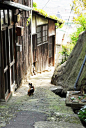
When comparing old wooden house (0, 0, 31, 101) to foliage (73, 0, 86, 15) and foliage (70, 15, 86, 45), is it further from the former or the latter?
foliage (70, 15, 86, 45)

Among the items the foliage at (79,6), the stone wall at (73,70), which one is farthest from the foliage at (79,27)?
the stone wall at (73,70)

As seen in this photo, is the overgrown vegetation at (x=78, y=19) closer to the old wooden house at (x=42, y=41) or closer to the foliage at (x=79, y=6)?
the foliage at (x=79, y=6)

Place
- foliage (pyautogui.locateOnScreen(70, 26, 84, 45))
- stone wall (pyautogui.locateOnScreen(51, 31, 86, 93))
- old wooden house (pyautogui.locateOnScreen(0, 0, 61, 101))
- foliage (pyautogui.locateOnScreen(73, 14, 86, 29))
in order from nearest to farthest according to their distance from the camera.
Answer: old wooden house (pyautogui.locateOnScreen(0, 0, 61, 101)) → stone wall (pyautogui.locateOnScreen(51, 31, 86, 93)) → foliage (pyautogui.locateOnScreen(73, 14, 86, 29)) → foliage (pyautogui.locateOnScreen(70, 26, 84, 45))

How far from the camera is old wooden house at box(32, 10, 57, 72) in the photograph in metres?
15.1

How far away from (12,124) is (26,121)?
1.09ft

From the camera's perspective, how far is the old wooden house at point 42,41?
1514 centimetres

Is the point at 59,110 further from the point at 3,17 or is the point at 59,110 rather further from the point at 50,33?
the point at 50,33

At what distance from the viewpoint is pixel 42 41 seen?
16.8 m

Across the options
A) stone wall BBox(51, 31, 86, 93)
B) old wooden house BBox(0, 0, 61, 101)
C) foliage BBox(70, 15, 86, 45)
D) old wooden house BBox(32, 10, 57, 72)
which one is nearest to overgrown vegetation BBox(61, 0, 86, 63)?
foliage BBox(70, 15, 86, 45)

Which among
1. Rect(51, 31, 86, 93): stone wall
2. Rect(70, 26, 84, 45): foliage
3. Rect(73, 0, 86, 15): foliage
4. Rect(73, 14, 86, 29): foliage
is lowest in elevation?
Rect(51, 31, 86, 93): stone wall

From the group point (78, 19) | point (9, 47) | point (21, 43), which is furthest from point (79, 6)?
point (9, 47)

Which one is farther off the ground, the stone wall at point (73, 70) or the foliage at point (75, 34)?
the foliage at point (75, 34)

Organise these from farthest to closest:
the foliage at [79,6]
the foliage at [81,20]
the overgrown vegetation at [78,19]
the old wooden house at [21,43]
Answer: the foliage at [81,20]
the overgrown vegetation at [78,19]
the foliage at [79,6]
the old wooden house at [21,43]

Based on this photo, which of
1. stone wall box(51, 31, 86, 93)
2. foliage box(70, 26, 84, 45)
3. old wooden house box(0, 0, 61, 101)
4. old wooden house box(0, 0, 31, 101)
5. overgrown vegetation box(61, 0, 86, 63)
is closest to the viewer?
old wooden house box(0, 0, 31, 101)
